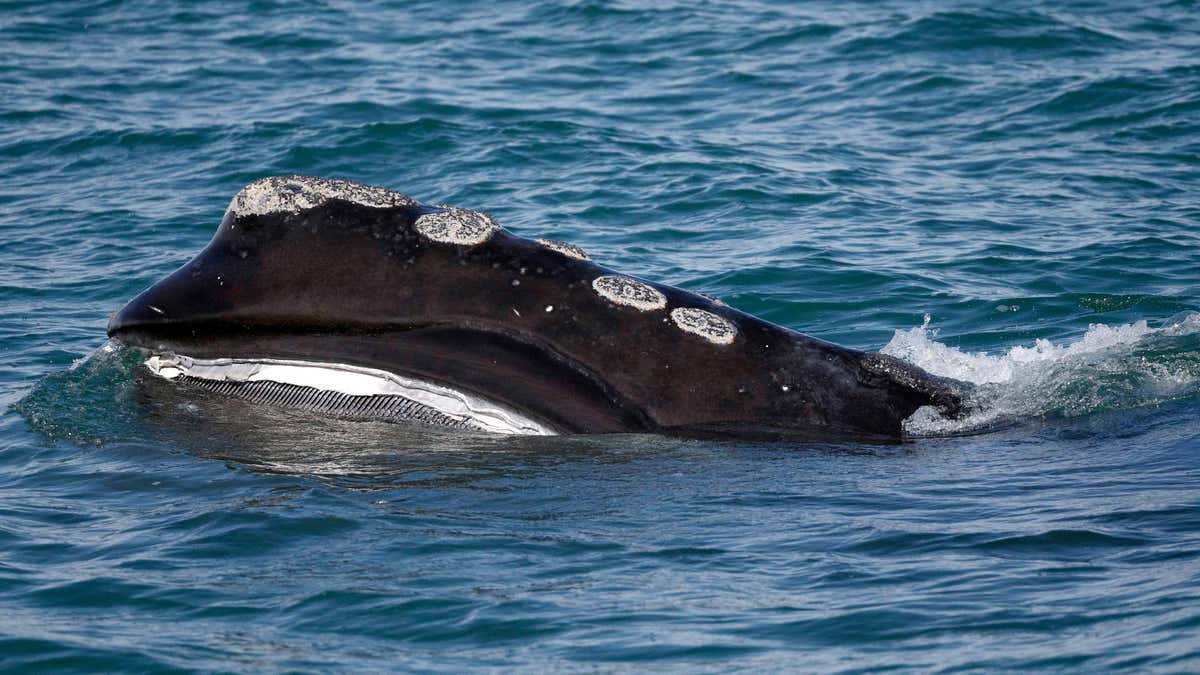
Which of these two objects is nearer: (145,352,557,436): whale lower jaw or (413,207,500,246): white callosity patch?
(413,207,500,246): white callosity patch

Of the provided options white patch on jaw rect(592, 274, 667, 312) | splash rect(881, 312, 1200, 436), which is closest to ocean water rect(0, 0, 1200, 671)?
splash rect(881, 312, 1200, 436)

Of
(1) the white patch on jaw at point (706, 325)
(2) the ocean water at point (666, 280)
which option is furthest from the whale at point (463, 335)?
(2) the ocean water at point (666, 280)

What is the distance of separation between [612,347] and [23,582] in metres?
2.70

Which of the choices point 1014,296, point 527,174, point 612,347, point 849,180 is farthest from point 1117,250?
point 612,347

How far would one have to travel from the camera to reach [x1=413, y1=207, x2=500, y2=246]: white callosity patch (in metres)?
7.31

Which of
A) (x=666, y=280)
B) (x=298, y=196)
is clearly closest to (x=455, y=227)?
(x=298, y=196)

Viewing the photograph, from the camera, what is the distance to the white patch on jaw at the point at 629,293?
24.2 ft

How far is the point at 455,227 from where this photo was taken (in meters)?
7.36

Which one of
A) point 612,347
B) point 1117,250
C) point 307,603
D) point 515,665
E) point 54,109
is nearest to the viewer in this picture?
point 515,665

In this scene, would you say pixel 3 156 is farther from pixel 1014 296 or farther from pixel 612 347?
pixel 612 347

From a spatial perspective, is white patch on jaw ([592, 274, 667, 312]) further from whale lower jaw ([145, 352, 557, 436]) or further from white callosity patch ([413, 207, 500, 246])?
whale lower jaw ([145, 352, 557, 436])

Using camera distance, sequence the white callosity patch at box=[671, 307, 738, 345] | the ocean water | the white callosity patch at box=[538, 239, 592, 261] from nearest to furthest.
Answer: the ocean water, the white callosity patch at box=[671, 307, 738, 345], the white callosity patch at box=[538, 239, 592, 261]

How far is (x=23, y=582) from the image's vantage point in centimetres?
670

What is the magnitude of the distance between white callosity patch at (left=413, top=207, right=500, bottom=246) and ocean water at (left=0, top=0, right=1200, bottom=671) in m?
0.92
